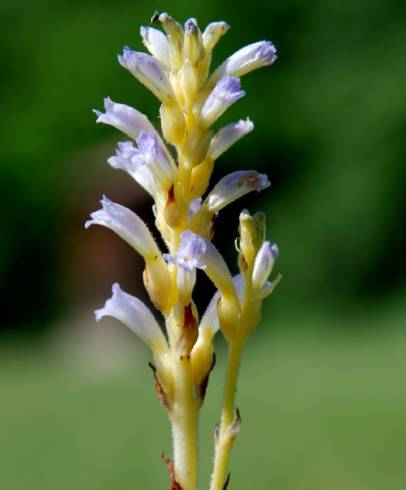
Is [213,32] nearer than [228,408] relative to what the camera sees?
No

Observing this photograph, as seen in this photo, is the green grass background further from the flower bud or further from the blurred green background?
the flower bud

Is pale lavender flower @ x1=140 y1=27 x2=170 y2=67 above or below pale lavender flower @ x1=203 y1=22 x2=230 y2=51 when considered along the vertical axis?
below

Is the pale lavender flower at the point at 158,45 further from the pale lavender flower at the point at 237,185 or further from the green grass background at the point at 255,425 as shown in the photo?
the green grass background at the point at 255,425

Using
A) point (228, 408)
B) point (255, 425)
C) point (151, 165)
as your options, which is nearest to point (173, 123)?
point (151, 165)

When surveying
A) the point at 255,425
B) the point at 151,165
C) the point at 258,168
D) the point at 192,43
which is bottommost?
the point at 151,165

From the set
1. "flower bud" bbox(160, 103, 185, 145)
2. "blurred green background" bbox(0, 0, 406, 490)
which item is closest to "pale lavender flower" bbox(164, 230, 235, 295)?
"flower bud" bbox(160, 103, 185, 145)

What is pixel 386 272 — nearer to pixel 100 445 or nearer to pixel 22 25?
pixel 22 25

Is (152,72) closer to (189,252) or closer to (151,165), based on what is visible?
(151,165)
